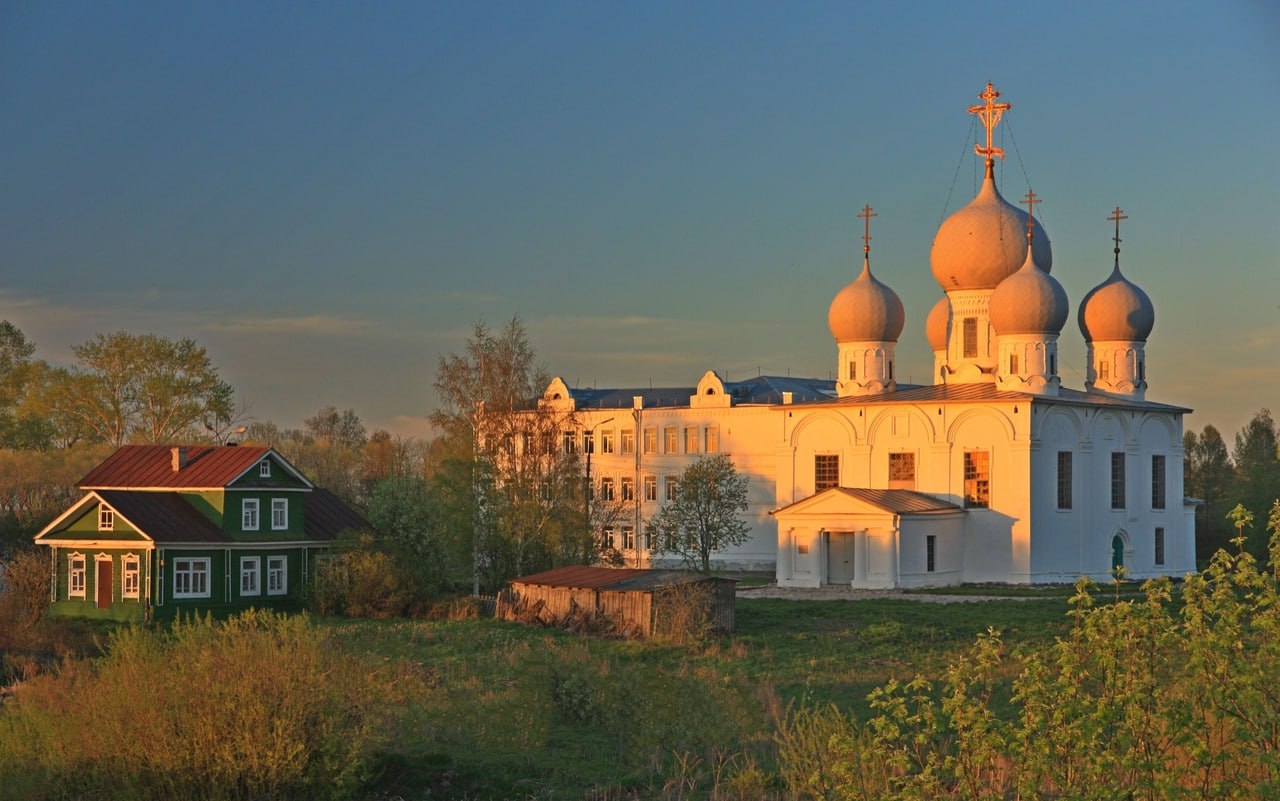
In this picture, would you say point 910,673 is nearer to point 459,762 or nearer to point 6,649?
point 459,762

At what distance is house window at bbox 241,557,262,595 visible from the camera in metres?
34.7

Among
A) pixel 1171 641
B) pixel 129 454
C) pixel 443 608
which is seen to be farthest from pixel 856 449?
pixel 1171 641

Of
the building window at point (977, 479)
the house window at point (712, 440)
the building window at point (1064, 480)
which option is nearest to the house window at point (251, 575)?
the building window at point (977, 479)

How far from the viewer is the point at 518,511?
38.3 m

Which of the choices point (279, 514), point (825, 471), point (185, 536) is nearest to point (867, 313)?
point (825, 471)

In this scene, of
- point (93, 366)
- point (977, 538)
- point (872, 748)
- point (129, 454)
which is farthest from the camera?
point (93, 366)

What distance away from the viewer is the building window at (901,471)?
1860 inches

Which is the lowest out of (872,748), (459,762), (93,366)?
(459,762)

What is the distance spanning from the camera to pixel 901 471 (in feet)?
156

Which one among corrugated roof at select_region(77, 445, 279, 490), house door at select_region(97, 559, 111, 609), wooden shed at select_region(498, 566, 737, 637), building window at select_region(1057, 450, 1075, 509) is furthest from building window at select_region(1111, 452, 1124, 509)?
house door at select_region(97, 559, 111, 609)

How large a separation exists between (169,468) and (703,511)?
18.3 m

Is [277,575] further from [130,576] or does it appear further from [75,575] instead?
[75,575]

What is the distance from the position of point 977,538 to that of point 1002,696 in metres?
24.9

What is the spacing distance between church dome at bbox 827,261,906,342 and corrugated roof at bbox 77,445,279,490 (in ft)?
70.8
